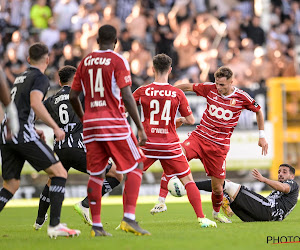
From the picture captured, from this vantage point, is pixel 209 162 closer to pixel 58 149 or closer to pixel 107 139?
pixel 58 149

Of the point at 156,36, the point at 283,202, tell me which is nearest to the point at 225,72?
the point at 283,202

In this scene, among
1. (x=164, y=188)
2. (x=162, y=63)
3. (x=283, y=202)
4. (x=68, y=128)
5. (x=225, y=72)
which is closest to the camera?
(x=162, y=63)

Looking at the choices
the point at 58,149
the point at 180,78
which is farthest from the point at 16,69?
the point at 58,149

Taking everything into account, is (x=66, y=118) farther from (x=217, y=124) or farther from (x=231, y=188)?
(x=231, y=188)

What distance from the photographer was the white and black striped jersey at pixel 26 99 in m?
7.89

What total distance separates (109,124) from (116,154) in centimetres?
33

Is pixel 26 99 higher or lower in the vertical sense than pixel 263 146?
higher

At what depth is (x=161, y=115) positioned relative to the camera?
30.7 feet

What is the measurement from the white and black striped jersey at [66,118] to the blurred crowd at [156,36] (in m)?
7.56

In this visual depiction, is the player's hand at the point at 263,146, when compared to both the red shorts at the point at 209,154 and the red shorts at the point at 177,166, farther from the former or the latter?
the red shorts at the point at 177,166

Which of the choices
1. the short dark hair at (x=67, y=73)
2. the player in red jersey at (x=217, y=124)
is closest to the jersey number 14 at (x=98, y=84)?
the short dark hair at (x=67, y=73)

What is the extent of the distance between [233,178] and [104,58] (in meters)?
10.1

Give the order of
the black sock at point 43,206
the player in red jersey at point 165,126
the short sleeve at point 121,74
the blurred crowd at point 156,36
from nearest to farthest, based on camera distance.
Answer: the short sleeve at point 121,74
the player in red jersey at point 165,126
the black sock at point 43,206
the blurred crowd at point 156,36

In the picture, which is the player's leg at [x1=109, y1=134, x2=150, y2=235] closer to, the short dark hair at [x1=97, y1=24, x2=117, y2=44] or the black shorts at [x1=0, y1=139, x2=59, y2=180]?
the black shorts at [x1=0, y1=139, x2=59, y2=180]
